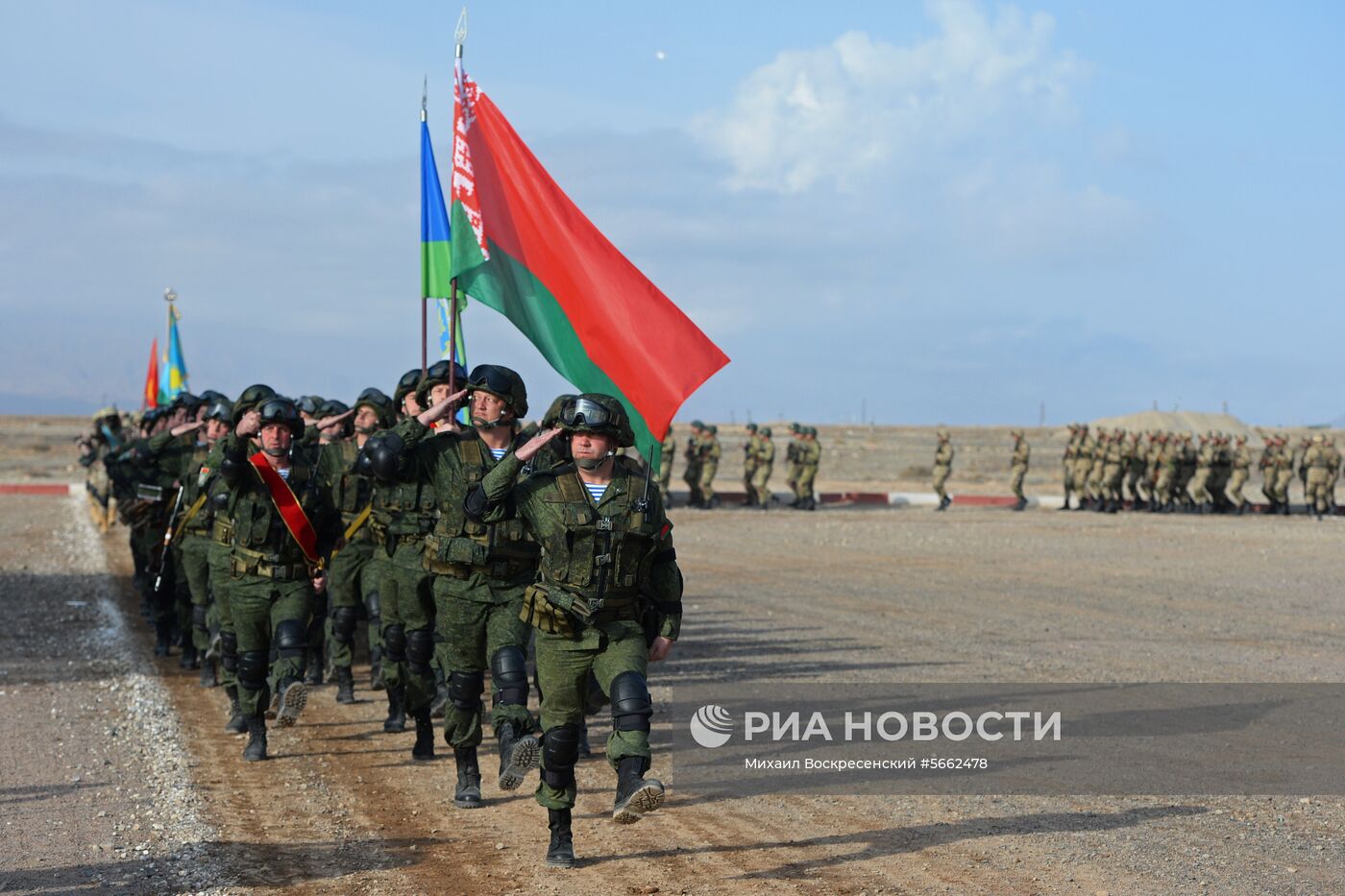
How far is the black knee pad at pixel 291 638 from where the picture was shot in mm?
9656

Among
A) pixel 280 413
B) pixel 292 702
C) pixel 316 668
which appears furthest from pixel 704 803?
pixel 316 668

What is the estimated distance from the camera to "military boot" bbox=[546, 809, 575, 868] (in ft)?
22.9

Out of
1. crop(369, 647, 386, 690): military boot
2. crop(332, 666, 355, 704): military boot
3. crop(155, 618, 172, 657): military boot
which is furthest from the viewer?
crop(155, 618, 172, 657): military boot

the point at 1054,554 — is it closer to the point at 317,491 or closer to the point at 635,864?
the point at 317,491

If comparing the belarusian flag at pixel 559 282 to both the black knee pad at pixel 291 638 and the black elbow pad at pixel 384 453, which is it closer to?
the black elbow pad at pixel 384 453

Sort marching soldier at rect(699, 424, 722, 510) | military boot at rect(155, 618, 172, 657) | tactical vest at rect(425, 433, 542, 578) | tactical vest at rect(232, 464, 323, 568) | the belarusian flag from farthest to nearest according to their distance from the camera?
marching soldier at rect(699, 424, 722, 510)
military boot at rect(155, 618, 172, 657)
tactical vest at rect(232, 464, 323, 568)
the belarusian flag
tactical vest at rect(425, 433, 542, 578)

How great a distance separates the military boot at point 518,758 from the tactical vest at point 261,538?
2757mm

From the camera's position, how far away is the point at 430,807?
8289 millimetres

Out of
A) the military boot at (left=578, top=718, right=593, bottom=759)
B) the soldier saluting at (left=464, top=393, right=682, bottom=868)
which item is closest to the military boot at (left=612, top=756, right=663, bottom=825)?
the soldier saluting at (left=464, top=393, right=682, bottom=868)

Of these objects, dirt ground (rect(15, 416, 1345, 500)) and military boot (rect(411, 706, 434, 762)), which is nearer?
military boot (rect(411, 706, 434, 762))

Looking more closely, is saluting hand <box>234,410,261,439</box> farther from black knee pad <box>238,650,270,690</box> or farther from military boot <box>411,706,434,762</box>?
military boot <box>411,706,434,762</box>

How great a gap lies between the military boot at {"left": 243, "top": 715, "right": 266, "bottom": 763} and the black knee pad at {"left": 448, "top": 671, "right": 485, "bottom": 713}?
6.44 ft

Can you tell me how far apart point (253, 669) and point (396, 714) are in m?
1.33

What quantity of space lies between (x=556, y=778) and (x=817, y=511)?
105 feet
